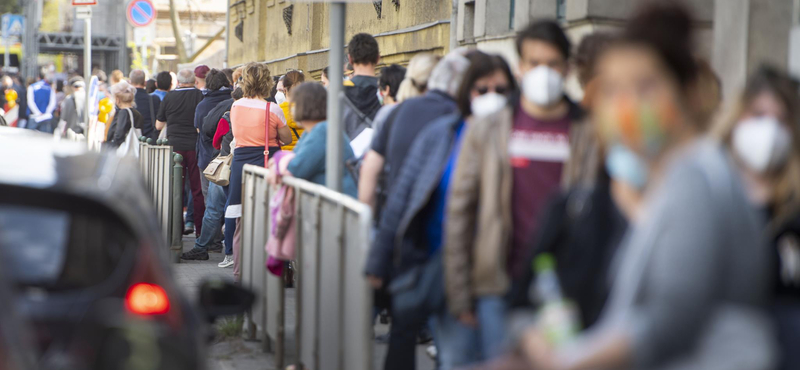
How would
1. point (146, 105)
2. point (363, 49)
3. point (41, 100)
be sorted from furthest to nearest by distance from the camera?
1. point (41, 100)
2. point (146, 105)
3. point (363, 49)

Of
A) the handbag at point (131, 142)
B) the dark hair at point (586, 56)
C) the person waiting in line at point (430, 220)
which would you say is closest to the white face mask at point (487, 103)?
the person waiting in line at point (430, 220)

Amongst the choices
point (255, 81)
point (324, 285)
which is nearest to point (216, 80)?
point (255, 81)

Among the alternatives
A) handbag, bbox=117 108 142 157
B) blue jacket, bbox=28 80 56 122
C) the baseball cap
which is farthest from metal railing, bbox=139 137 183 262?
blue jacket, bbox=28 80 56 122

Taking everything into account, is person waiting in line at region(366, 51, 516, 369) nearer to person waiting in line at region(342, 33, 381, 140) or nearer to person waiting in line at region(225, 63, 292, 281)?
person waiting in line at region(342, 33, 381, 140)

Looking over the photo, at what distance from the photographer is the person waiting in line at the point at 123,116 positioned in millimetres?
13172

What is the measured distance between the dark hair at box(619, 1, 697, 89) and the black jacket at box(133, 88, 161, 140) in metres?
13.1

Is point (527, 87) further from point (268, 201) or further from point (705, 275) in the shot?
point (268, 201)

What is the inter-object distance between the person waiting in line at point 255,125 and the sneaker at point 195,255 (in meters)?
1.82

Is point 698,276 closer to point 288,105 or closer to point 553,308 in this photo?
point 553,308

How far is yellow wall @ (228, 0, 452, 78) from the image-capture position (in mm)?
14336

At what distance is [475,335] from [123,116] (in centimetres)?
974

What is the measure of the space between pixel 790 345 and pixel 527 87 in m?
1.72

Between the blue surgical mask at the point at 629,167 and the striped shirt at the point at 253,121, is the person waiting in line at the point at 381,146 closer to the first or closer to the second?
the striped shirt at the point at 253,121

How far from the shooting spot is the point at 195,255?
11.3 m
